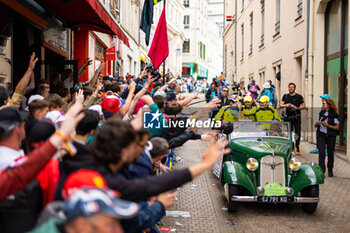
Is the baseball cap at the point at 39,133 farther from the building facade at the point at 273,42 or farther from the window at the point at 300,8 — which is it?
the window at the point at 300,8

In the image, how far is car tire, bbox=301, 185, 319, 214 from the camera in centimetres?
621

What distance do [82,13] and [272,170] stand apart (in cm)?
598

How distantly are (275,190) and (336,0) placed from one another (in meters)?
8.54

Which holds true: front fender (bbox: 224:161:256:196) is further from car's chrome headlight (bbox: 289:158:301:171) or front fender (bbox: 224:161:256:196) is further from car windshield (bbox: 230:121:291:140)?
car windshield (bbox: 230:121:291:140)

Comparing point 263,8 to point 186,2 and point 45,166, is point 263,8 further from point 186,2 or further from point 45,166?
point 186,2

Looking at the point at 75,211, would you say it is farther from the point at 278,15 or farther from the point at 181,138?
the point at 278,15

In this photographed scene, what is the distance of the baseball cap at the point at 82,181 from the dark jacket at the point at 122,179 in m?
0.07

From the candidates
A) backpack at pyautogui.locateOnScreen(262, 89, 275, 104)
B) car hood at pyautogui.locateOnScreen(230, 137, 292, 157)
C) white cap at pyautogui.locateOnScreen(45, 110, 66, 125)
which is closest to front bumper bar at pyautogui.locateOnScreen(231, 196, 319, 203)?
car hood at pyautogui.locateOnScreen(230, 137, 292, 157)

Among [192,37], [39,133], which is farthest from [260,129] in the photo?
[192,37]

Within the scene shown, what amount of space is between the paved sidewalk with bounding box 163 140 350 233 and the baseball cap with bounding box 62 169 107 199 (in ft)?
11.8

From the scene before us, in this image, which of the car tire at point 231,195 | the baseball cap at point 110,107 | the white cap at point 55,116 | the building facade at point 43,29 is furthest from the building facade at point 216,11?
the white cap at point 55,116

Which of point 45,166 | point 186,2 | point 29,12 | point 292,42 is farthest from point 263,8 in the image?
point 186,2

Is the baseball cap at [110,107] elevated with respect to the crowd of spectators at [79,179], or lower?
elevated

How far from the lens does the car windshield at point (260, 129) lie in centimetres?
732
